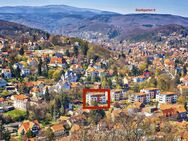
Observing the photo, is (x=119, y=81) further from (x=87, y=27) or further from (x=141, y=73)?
(x=87, y=27)

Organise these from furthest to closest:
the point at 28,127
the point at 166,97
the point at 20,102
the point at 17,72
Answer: the point at 17,72 < the point at 166,97 < the point at 20,102 < the point at 28,127

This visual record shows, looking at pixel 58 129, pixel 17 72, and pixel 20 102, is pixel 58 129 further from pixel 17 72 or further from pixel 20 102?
pixel 17 72

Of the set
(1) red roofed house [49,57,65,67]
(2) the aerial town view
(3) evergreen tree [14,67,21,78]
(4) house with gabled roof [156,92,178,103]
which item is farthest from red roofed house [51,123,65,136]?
(1) red roofed house [49,57,65,67]

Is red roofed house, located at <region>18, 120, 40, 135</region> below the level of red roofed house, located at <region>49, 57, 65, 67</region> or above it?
below

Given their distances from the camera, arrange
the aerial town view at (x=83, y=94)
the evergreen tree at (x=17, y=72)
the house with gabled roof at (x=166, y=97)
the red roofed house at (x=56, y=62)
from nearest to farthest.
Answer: the aerial town view at (x=83, y=94), the house with gabled roof at (x=166, y=97), the evergreen tree at (x=17, y=72), the red roofed house at (x=56, y=62)

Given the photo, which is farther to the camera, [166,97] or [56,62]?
[56,62]

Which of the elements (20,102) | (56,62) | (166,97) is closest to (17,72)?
(56,62)

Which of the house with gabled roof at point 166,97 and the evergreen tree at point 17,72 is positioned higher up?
the evergreen tree at point 17,72

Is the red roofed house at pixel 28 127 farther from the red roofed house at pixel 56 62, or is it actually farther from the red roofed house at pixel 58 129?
the red roofed house at pixel 56 62

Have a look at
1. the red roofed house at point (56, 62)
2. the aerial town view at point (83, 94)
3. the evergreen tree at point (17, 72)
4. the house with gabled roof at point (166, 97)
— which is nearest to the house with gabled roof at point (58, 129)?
the aerial town view at point (83, 94)

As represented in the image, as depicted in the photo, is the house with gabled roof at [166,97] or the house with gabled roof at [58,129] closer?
the house with gabled roof at [58,129]

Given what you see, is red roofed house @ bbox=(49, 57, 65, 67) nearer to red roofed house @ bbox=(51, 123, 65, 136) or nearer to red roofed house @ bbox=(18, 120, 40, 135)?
red roofed house @ bbox=(18, 120, 40, 135)

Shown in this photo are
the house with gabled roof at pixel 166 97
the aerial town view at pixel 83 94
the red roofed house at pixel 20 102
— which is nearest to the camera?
the aerial town view at pixel 83 94

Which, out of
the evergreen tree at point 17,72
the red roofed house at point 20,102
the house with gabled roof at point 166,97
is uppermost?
the evergreen tree at point 17,72
